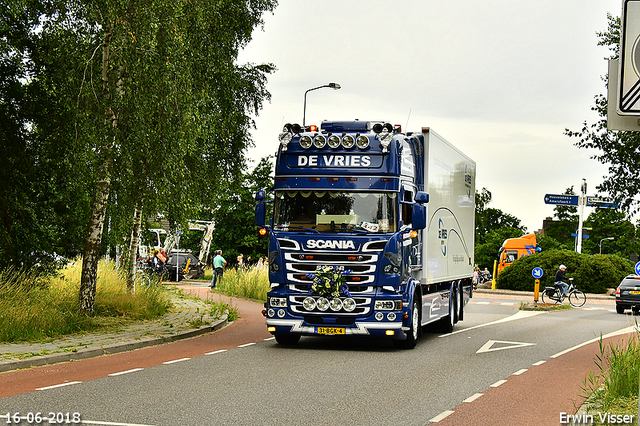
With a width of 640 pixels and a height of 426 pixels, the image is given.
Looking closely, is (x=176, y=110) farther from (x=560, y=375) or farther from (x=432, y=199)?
(x=560, y=375)

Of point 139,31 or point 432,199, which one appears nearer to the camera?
point 139,31

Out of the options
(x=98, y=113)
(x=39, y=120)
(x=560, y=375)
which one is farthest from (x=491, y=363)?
(x=39, y=120)

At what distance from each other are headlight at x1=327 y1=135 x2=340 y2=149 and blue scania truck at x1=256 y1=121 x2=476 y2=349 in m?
0.02

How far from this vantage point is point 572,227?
380 feet

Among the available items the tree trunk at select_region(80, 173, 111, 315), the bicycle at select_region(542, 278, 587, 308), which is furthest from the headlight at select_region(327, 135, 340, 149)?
the bicycle at select_region(542, 278, 587, 308)

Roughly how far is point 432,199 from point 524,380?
5569 millimetres

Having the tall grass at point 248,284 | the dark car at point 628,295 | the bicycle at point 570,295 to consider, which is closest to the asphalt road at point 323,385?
the tall grass at point 248,284

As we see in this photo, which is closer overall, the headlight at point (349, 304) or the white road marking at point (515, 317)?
the headlight at point (349, 304)

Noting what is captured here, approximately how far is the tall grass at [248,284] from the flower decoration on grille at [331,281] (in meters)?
16.1

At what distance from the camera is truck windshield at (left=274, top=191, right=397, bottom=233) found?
543 inches

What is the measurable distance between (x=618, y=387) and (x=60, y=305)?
1159 centimetres

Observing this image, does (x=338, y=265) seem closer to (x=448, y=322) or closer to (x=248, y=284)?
(x=448, y=322)

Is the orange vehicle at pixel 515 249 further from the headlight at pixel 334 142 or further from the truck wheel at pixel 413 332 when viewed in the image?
the headlight at pixel 334 142

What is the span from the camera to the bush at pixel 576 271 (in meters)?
43.2
